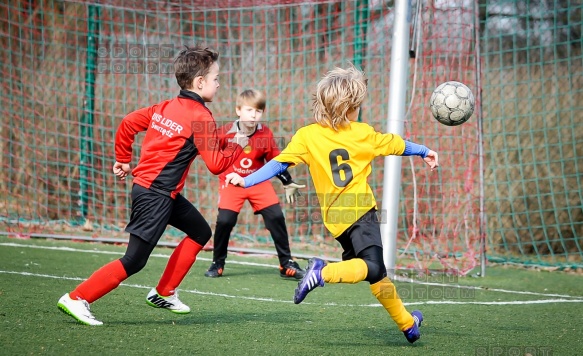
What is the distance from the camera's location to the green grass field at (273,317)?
3979 millimetres

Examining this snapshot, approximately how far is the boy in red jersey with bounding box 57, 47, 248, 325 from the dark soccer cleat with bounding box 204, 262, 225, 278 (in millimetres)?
2031

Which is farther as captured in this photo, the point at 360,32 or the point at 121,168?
the point at 360,32

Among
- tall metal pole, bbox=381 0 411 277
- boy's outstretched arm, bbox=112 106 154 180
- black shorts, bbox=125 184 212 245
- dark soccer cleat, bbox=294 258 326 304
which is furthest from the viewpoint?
tall metal pole, bbox=381 0 411 277

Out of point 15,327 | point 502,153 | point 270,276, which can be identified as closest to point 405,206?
point 502,153

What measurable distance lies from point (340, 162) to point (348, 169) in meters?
0.06

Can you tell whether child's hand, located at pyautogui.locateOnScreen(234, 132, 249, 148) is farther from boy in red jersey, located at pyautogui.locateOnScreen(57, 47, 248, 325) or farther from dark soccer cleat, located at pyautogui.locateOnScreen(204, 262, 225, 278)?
boy in red jersey, located at pyautogui.locateOnScreen(57, 47, 248, 325)

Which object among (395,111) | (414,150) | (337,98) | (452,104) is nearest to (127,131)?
(337,98)

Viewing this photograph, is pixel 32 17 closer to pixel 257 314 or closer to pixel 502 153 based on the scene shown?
pixel 502 153

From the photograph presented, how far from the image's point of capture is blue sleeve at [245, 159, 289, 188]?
414cm

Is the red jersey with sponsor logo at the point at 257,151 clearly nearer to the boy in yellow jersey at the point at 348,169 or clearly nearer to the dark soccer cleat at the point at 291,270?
the dark soccer cleat at the point at 291,270

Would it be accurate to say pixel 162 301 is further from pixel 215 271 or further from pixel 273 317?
pixel 215 271

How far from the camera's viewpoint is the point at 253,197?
6949 millimetres

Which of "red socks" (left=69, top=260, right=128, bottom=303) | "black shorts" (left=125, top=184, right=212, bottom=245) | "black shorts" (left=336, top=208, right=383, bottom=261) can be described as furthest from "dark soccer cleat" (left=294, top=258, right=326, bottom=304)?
"red socks" (left=69, top=260, right=128, bottom=303)

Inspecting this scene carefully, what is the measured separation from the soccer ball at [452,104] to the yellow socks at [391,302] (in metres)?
1.62
